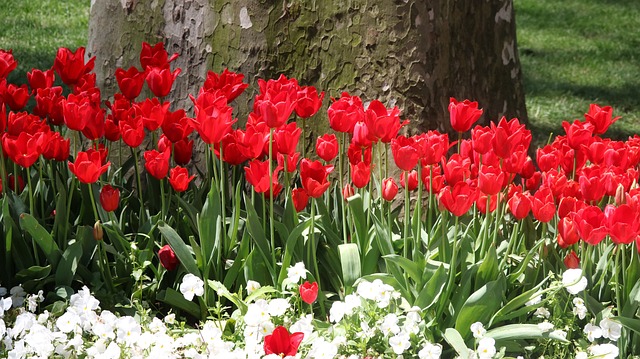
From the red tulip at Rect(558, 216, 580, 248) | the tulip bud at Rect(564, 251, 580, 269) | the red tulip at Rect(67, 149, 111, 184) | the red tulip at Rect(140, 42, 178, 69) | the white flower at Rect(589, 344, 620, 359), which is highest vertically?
the red tulip at Rect(140, 42, 178, 69)

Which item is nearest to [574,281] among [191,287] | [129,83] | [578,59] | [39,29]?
[191,287]

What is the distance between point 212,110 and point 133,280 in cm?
64

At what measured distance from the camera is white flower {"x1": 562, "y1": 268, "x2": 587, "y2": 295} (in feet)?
7.85

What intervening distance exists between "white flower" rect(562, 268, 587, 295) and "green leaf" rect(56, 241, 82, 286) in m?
1.37

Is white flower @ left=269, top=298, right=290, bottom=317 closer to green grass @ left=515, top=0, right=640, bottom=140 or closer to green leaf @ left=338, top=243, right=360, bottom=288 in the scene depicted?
green leaf @ left=338, top=243, right=360, bottom=288

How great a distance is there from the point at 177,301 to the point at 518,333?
3.23 feet

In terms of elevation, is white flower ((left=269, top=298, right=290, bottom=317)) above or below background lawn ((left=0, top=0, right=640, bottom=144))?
above

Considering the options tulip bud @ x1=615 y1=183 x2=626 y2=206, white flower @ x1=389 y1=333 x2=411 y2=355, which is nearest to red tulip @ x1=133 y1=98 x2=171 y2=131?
white flower @ x1=389 y1=333 x2=411 y2=355

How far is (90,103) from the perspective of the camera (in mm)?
2865

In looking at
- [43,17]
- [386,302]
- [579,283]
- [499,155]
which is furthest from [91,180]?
[43,17]

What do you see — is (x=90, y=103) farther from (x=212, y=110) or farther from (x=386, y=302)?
(x=386, y=302)

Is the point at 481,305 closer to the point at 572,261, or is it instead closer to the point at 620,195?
the point at 572,261

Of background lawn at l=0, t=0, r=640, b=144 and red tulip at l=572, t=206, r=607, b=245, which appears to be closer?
red tulip at l=572, t=206, r=607, b=245

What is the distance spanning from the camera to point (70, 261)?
2.71 metres
